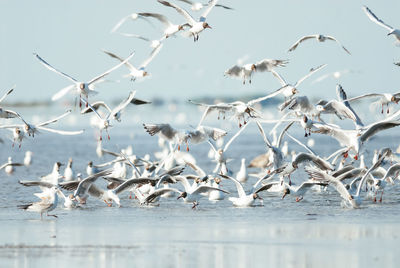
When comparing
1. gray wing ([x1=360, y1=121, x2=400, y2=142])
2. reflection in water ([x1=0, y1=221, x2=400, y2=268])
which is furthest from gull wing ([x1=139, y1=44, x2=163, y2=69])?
reflection in water ([x1=0, y1=221, x2=400, y2=268])

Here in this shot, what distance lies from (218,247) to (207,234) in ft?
4.59

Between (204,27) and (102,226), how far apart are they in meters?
6.29

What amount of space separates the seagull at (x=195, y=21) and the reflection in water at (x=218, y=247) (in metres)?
6.12

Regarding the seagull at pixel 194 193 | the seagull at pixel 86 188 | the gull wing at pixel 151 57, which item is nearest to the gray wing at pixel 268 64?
the gull wing at pixel 151 57

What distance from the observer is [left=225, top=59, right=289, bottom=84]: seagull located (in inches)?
846

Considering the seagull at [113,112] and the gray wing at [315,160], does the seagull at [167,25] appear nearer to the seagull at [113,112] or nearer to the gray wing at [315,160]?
the seagull at [113,112]

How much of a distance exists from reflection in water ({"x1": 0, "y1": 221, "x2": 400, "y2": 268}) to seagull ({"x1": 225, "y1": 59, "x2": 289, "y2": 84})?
6380mm

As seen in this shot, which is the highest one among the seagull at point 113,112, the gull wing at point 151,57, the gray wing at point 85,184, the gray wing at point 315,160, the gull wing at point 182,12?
the gull wing at point 182,12

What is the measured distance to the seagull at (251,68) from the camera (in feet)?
70.5

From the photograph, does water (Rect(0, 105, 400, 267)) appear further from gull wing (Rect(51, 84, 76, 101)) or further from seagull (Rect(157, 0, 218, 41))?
seagull (Rect(157, 0, 218, 41))

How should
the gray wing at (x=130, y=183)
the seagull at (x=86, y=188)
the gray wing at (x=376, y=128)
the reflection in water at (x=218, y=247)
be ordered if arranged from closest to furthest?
the reflection in water at (x=218, y=247)
the gray wing at (x=376, y=128)
the seagull at (x=86, y=188)
the gray wing at (x=130, y=183)

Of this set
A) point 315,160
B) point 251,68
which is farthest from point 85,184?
point 251,68

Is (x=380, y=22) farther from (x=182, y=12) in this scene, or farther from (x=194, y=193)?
(x=194, y=193)

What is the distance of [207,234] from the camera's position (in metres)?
14.9
